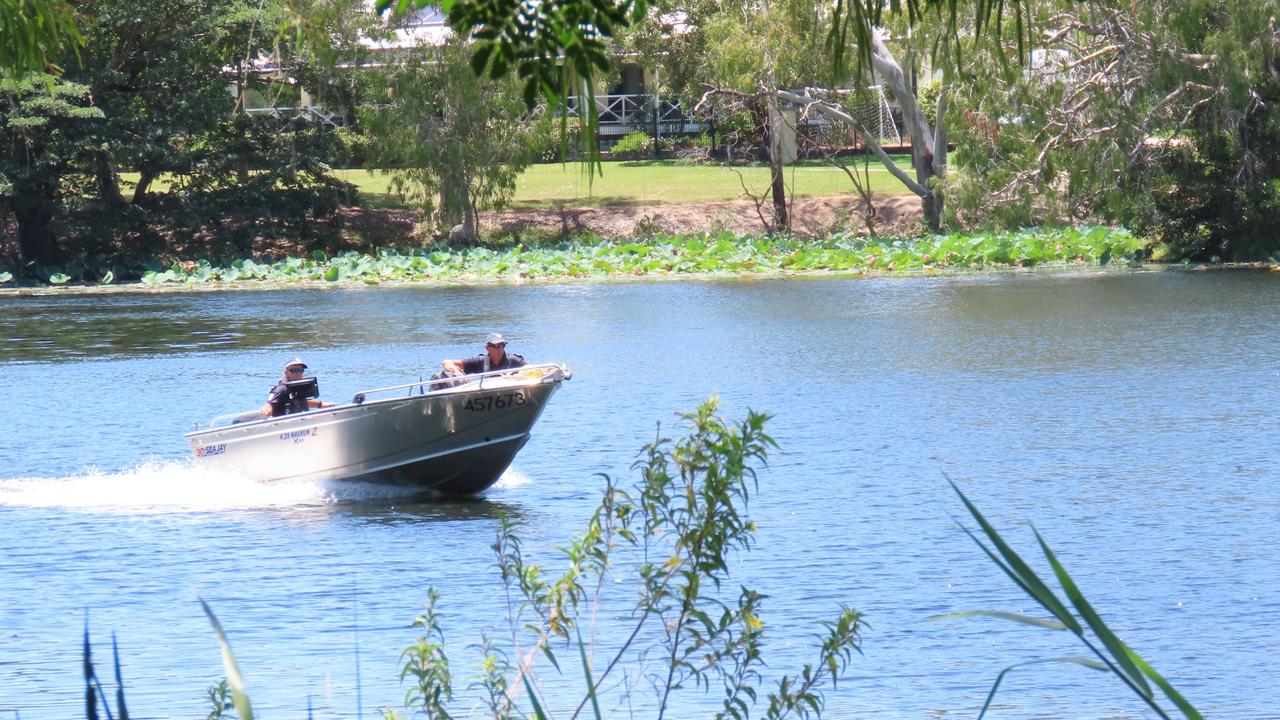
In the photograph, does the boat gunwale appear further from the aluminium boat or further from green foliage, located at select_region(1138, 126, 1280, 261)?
green foliage, located at select_region(1138, 126, 1280, 261)

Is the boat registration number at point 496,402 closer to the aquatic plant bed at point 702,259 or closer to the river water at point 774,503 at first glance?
the river water at point 774,503

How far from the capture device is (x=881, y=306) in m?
36.3

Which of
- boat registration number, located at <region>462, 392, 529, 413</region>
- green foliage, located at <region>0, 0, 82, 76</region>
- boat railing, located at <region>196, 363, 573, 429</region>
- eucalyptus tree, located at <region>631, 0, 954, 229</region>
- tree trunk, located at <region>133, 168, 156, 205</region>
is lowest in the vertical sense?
boat registration number, located at <region>462, 392, 529, 413</region>

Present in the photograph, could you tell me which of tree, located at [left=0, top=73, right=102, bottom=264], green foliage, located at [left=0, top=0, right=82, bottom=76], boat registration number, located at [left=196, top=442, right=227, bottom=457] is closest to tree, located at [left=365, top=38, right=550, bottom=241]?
tree, located at [left=0, top=73, right=102, bottom=264]

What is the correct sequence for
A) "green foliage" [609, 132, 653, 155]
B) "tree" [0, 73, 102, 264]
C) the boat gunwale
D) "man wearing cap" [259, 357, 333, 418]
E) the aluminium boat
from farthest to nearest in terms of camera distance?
"green foliage" [609, 132, 653, 155]
"tree" [0, 73, 102, 264]
"man wearing cap" [259, 357, 333, 418]
the aluminium boat
the boat gunwale

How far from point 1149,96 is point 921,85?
24334mm

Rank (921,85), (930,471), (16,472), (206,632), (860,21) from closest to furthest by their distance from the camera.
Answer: (860,21) → (206,632) → (930,471) → (16,472) → (921,85)

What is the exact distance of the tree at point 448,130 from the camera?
4734 centimetres

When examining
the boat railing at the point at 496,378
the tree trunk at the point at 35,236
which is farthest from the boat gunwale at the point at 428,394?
the tree trunk at the point at 35,236

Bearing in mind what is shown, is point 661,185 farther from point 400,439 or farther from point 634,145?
point 400,439

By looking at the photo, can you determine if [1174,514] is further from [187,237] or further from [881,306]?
[187,237]

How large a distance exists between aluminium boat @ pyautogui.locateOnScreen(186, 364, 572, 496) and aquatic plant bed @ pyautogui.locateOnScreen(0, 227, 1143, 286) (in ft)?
89.0

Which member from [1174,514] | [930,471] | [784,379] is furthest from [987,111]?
[1174,514]

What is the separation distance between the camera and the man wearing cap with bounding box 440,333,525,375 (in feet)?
56.3
